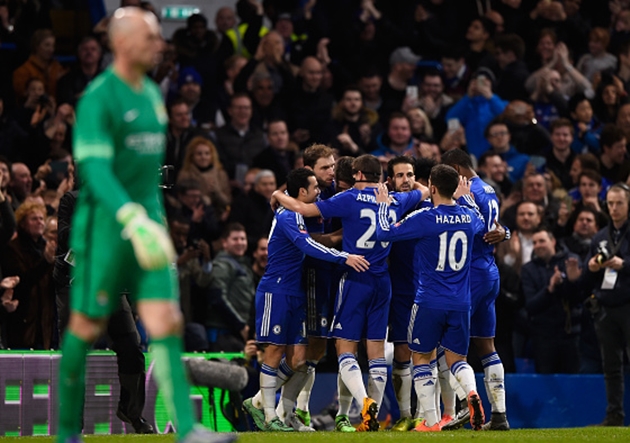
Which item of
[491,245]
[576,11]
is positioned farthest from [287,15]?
[491,245]

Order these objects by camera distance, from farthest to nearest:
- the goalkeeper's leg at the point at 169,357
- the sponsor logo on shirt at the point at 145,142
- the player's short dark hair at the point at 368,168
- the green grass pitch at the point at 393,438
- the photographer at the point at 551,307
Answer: the photographer at the point at 551,307 → the player's short dark hair at the point at 368,168 → the green grass pitch at the point at 393,438 → the sponsor logo on shirt at the point at 145,142 → the goalkeeper's leg at the point at 169,357

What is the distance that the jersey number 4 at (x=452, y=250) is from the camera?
11.6 meters

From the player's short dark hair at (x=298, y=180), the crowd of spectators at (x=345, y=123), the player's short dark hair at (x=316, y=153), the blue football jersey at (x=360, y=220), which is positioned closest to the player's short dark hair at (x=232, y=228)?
the crowd of spectators at (x=345, y=123)

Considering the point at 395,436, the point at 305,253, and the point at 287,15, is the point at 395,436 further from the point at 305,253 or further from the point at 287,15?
the point at 287,15

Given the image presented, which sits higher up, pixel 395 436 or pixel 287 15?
pixel 287 15

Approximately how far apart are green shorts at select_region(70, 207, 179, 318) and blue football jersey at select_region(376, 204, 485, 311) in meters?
4.54

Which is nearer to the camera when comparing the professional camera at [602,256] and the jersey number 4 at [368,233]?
the jersey number 4 at [368,233]

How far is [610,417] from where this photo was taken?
14.0m

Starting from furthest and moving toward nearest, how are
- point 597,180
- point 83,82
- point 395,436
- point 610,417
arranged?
1. point 83,82
2. point 597,180
3. point 610,417
4. point 395,436

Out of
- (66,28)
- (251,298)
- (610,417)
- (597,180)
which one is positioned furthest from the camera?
(66,28)

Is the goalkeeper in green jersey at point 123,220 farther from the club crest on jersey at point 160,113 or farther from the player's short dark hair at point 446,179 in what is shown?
the player's short dark hair at point 446,179

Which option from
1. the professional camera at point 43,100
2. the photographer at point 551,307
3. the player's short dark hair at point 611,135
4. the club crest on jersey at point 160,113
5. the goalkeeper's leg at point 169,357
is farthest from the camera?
the player's short dark hair at point 611,135

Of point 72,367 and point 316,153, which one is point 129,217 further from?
point 316,153

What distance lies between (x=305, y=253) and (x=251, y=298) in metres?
3.19
